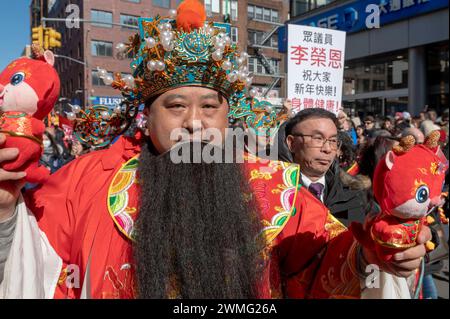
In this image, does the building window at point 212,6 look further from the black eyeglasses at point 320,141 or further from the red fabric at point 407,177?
the red fabric at point 407,177

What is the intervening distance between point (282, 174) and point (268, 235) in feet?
0.94

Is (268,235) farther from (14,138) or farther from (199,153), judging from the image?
(14,138)

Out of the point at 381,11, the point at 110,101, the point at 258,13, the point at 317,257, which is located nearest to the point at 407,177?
the point at 317,257

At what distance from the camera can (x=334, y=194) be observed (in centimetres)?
249

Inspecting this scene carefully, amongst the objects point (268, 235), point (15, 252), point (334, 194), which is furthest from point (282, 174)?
point (15, 252)

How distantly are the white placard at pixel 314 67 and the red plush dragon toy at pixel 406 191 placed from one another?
2.78 m

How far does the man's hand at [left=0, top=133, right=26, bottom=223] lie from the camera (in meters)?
1.19

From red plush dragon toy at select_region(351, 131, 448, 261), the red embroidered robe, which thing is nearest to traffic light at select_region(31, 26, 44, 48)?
the red embroidered robe

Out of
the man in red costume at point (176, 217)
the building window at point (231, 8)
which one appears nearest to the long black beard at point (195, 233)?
the man in red costume at point (176, 217)

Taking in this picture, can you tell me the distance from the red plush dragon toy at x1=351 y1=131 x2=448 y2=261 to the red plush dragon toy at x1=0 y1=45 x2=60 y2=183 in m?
1.03

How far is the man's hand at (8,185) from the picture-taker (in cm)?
119

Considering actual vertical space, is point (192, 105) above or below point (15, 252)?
above

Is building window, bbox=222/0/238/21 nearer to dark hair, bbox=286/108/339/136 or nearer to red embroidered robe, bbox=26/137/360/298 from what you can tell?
dark hair, bbox=286/108/339/136

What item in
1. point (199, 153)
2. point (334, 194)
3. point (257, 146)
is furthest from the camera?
point (334, 194)
